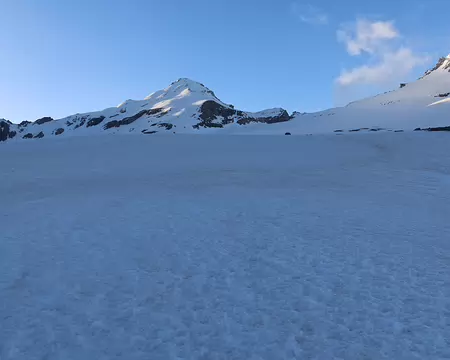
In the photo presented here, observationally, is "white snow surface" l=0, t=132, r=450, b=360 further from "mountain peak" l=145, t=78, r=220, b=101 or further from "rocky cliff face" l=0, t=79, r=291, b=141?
"mountain peak" l=145, t=78, r=220, b=101

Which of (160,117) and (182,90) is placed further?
(182,90)

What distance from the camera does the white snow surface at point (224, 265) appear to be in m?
3.90

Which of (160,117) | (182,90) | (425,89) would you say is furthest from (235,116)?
(425,89)


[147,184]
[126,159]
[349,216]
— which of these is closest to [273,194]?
[349,216]

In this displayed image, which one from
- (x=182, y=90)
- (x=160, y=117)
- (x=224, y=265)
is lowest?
(x=224, y=265)

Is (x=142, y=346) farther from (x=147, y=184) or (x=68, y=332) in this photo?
(x=147, y=184)

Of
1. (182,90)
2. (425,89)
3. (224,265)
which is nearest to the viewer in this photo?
(224,265)

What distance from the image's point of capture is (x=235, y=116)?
13500 centimetres

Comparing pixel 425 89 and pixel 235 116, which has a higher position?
pixel 425 89

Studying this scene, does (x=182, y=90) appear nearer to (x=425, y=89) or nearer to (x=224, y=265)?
(x=425, y=89)

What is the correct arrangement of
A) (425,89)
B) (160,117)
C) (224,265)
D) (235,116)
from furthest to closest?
(160,117), (235,116), (425,89), (224,265)

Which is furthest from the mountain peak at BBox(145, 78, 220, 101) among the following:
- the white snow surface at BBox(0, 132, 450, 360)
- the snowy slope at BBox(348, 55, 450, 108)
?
the white snow surface at BBox(0, 132, 450, 360)

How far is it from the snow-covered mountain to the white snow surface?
29664 millimetres

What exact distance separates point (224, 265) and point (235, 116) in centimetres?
13224
